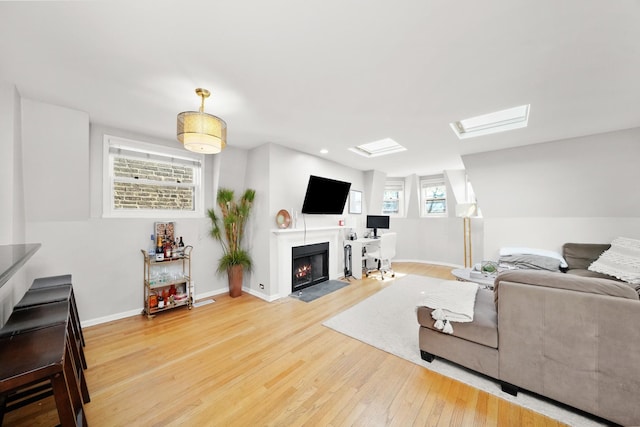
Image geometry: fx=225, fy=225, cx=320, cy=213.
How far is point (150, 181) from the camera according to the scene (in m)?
3.36

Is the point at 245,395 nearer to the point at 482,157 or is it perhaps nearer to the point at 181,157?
the point at 181,157

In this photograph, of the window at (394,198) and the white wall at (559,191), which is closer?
the white wall at (559,191)

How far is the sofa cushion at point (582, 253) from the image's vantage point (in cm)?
349

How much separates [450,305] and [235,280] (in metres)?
3.23

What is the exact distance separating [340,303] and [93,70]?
3874mm

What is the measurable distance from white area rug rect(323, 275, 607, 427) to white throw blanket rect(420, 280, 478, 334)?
0.44 meters

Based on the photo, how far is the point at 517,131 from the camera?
3.30m

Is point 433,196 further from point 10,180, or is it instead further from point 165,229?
point 10,180

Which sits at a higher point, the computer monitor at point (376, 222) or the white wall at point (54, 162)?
the white wall at point (54, 162)

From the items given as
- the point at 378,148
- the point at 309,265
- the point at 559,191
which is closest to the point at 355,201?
the point at 378,148

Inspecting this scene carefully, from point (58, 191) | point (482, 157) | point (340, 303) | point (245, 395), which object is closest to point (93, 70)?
point (58, 191)

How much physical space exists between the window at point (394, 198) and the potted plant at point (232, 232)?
4.58m

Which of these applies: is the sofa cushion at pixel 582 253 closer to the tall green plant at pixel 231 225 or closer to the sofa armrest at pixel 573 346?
the sofa armrest at pixel 573 346

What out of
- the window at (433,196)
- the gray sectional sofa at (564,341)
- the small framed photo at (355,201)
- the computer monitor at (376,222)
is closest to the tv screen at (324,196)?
the small framed photo at (355,201)
